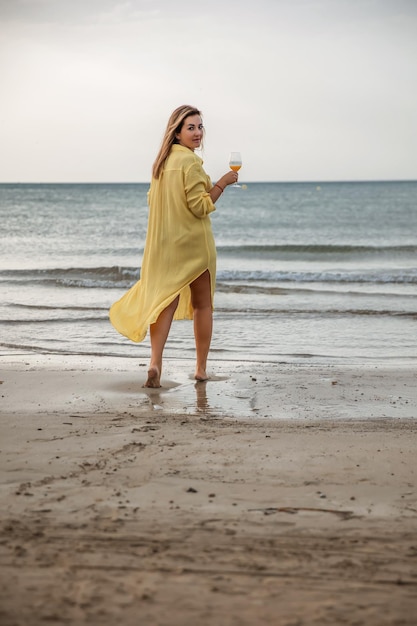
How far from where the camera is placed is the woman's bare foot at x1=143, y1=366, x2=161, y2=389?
5.75 metres

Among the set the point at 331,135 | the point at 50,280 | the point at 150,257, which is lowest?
the point at 50,280

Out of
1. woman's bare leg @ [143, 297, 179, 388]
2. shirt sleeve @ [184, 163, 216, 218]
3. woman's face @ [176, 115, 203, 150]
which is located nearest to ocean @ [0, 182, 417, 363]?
shirt sleeve @ [184, 163, 216, 218]

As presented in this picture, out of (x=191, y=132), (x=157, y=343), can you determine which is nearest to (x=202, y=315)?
(x=157, y=343)

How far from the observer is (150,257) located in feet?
18.9

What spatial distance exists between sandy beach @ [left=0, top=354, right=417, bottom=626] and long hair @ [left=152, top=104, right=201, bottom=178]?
1.54m

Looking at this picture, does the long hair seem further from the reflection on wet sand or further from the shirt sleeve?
the reflection on wet sand

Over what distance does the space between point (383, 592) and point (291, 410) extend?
260cm

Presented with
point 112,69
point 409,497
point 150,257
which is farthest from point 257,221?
point 409,497

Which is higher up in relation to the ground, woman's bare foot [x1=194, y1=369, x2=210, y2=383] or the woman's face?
A: the woman's face

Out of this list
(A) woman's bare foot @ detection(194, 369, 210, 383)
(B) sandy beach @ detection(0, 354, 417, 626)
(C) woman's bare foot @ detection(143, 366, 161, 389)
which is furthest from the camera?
(A) woman's bare foot @ detection(194, 369, 210, 383)

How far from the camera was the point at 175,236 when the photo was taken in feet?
18.6

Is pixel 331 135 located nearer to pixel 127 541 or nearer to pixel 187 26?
pixel 187 26

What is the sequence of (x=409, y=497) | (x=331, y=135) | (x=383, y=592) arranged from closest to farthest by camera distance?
(x=383, y=592) → (x=409, y=497) → (x=331, y=135)

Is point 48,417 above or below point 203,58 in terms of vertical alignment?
below
